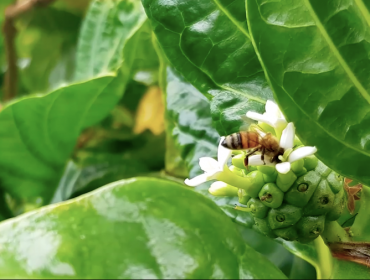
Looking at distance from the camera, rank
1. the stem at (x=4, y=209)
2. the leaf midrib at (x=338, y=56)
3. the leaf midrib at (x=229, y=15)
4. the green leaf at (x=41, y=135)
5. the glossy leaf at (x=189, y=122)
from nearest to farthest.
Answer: the leaf midrib at (x=338, y=56) → the leaf midrib at (x=229, y=15) → the glossy leaf at (x=189, y=122) → the green leaf at (x=41, y=135) → the stem at (x=4, y=209)

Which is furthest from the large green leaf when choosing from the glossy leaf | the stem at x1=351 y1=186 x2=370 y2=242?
the stem at x1=351 y1=186 x2=370 y2=242

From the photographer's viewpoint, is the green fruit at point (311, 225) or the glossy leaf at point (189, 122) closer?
the green fruit at point (311, 225)

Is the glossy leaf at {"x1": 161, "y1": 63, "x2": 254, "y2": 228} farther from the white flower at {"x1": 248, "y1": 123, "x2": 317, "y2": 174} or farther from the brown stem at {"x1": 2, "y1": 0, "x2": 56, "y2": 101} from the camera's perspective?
the brown stem at {"x1": 2, "y1": 0, "x2": 56, "y2": 101}

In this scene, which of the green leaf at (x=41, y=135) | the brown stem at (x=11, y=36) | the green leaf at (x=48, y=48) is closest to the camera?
the green leaf at (x=41, y=135)

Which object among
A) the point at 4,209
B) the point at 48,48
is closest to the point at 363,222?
the point at 4,209

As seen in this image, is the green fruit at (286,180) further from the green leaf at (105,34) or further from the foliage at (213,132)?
the green leaf at (105,34)

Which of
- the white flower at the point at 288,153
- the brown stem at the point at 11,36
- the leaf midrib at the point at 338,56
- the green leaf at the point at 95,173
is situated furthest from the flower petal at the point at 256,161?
the brown stem at the point at 11,36

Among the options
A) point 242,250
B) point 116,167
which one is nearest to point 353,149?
point 242,250
